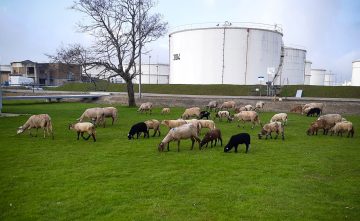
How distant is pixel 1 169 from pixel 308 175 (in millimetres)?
10559

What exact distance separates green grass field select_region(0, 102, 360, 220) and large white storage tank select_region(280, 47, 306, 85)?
5052cm

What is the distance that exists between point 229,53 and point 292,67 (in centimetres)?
1680

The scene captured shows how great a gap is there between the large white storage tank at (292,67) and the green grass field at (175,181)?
50.5 metres

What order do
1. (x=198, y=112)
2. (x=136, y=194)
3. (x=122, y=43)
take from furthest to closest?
(x=122, y=43) → (x=198, y=112) → (x=136, y=194)

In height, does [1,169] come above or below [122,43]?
below

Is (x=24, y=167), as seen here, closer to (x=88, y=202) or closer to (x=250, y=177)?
(x=88, y=202)

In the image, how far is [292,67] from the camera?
66.7 metres

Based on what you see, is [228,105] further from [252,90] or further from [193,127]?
[252,90]

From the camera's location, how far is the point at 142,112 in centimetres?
3353

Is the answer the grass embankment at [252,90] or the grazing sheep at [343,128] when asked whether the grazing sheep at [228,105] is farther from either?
the grass embankment at [252,90]

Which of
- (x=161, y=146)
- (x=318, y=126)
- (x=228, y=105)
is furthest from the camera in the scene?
(x=228, y=105)

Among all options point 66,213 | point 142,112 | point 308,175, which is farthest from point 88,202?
point 142,112

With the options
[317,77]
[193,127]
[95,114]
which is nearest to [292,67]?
[317,77]

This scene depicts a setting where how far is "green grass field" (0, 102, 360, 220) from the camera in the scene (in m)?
8.34
